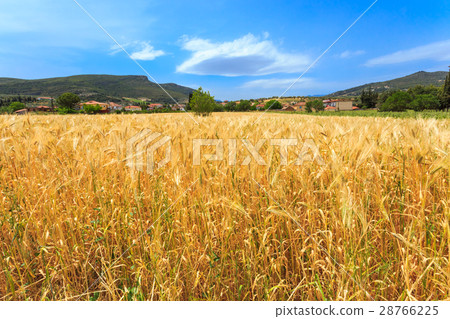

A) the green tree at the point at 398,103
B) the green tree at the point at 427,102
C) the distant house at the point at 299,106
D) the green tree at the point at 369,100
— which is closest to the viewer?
the green tree at the point at 398,103

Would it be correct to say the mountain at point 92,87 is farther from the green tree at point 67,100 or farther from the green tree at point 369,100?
the green tree at point 369,100

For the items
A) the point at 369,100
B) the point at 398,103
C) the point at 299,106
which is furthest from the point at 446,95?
the point at 299,106

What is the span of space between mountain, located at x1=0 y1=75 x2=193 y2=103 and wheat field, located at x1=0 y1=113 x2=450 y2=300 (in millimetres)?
106891

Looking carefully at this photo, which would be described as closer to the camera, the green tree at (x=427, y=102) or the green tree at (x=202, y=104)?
the green tree at (x=202, y=104)

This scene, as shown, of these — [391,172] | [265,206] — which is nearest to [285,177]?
[265,206]

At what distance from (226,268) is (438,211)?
4.87 ft

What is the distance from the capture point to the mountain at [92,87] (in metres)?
123

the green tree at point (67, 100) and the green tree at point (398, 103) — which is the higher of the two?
the green tree at point (67, 100)

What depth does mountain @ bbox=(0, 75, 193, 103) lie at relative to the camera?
4828 inches

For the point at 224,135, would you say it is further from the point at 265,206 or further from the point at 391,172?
the point at 391,172

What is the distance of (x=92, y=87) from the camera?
144750mm

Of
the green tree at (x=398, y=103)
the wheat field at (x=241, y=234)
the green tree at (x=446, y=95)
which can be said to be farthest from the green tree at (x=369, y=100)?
the wheat field at (x=241, y=234)

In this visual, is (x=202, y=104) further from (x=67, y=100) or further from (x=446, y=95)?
(x=446, y=95)

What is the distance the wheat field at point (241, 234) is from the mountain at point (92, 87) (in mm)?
106891
